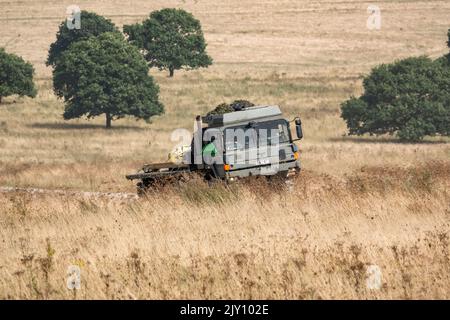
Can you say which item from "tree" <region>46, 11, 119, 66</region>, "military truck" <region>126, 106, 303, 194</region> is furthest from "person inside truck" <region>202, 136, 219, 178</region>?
"tree" <region>46, 11, 119, 66</region>

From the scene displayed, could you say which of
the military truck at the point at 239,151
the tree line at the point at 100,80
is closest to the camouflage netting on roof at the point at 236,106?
the military truck at the point at 239,151

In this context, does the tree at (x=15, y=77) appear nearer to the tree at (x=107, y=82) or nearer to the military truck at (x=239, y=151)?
the tree at (x=107, y=82)

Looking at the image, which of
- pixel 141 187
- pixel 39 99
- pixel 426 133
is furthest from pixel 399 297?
pixel 39 99

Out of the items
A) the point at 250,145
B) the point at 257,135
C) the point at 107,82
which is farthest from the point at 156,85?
the point at 250,145

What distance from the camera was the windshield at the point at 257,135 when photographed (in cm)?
2152

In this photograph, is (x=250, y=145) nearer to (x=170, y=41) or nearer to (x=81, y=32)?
(x=170, y=41)

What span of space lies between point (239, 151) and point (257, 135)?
685 mm

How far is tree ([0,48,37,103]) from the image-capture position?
255ft

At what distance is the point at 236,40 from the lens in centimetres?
11775

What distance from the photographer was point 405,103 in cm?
6222

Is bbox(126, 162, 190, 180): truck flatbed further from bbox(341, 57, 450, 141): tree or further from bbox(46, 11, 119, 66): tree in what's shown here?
bbox(46, 11, 119, 66): tree
